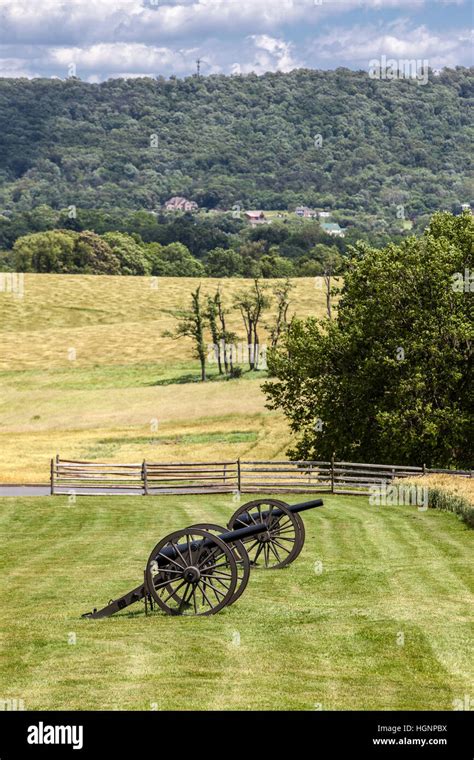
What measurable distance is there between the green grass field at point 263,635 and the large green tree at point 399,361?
1814cm

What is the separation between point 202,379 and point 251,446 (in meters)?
30.7

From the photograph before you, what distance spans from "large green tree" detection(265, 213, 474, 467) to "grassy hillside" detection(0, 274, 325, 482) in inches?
536

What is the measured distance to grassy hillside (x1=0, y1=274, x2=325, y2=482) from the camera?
2798 inches

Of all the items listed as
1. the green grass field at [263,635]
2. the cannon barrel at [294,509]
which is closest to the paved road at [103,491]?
the green grass field at [263,635]

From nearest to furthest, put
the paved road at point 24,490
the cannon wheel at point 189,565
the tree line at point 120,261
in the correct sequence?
the cannon wheel at point 189,565 → the paved road at point 24,490 → the tree line at point 120,261

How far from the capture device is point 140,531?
30688 millimetres

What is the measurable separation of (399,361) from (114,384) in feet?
184

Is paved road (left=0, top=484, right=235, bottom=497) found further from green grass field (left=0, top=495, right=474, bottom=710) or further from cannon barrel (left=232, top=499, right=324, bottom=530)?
cannon barrel (left=232, top=499, right=324, bottom=530)

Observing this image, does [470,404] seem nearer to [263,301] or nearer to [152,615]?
[152,615]

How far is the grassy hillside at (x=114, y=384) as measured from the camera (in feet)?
233

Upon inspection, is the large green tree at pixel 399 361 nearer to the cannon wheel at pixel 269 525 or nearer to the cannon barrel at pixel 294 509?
the cannon wheel at pixel 269 525

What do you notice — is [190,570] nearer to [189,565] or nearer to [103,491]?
[189,565]

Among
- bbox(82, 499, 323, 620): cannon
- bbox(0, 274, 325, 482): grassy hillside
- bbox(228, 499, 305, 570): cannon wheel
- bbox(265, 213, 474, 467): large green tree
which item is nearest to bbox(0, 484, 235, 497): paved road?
bbox(0, 274, 325, 482): grassy hillside
